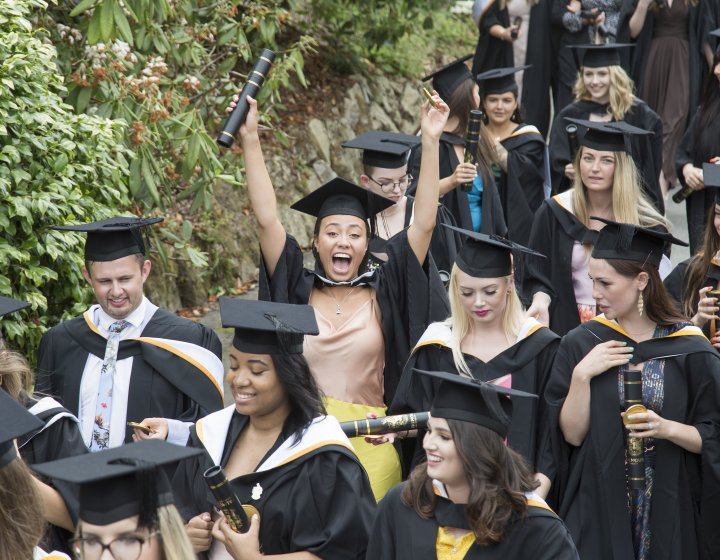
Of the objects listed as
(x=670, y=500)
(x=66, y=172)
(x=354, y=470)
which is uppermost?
(x=66, y=172)

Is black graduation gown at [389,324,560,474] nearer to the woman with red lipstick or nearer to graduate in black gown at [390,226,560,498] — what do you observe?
graduate in black gown at [390,226,560,498]

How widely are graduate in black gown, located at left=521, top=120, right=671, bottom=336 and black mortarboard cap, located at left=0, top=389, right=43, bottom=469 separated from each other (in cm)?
354

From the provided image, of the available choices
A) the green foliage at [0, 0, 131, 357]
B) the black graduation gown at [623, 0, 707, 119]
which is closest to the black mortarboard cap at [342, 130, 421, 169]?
the green foliage at [0, 0, 131, 357]

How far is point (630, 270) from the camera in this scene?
5.24m

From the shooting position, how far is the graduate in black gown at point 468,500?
3.98 m

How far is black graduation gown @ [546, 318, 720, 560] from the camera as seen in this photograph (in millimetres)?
5141

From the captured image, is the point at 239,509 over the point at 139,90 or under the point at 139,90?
under

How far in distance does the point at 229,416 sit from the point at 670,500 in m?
A: 1.95

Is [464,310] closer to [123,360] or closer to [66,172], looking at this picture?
[123,360]

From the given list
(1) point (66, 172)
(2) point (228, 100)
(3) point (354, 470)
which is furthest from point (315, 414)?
(2) point (228, 100)

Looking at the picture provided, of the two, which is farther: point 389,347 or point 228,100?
point 228,100

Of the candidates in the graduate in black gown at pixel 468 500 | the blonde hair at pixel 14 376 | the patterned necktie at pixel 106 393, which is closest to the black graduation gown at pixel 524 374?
the graduate in black gown at pixel 468 500

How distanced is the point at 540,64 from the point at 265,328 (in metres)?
8.05

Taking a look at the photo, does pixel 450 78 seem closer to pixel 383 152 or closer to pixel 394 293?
pixel 383 152
